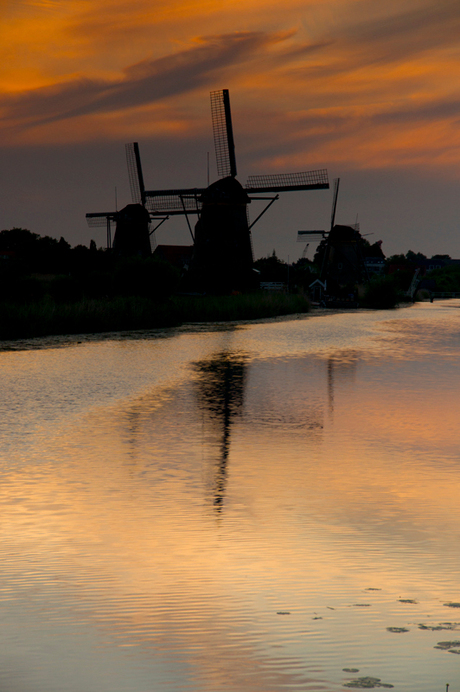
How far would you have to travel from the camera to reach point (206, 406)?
1396 cm

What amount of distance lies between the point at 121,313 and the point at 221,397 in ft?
77.7

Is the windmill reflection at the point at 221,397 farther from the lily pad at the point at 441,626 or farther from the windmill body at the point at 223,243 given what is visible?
the windmill body at the point at 223,243

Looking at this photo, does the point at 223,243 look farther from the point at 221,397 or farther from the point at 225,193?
the point at 221,397

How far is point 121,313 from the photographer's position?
1507 inches

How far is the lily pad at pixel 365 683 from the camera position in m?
3.44

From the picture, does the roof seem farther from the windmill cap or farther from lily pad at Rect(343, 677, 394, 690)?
lily pad at Rect(343, 677, 394, 690)

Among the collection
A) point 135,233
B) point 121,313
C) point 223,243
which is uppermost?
point 135,233

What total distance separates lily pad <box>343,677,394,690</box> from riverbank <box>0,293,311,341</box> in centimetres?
2866

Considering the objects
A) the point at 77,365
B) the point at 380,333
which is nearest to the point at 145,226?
the point at 380,333

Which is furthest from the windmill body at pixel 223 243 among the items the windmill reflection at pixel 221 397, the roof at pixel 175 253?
the roof at pixel 175 253

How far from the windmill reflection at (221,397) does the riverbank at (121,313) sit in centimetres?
979

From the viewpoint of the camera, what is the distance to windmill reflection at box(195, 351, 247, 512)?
8289 mm

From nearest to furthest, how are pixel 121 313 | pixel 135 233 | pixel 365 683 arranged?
pixel 365 683 < pixel 121 313 < pixel 135 233

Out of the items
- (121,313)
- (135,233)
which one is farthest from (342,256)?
(121,313)
